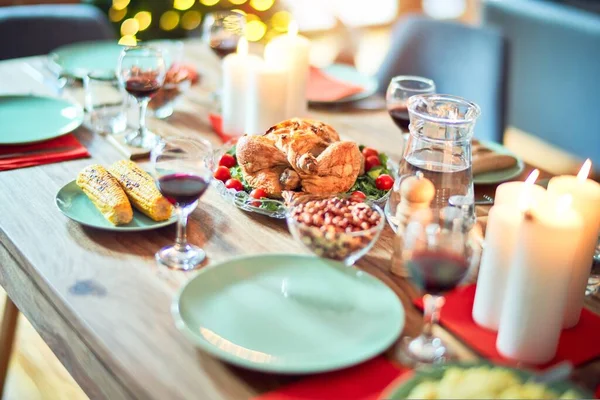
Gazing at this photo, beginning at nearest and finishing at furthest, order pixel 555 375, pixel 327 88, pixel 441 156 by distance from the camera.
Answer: pixel 555 375 → pixel 441 156 → pixel 327 88

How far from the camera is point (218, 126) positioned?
1817 millimetres

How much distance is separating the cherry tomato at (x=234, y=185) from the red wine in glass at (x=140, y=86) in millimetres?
342

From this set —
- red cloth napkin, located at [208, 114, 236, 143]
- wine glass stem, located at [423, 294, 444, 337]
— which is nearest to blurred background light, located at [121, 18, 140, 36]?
red cloth napkin, located at [208, 114, 236, 143]

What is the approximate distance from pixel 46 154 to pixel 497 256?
38.8 inches

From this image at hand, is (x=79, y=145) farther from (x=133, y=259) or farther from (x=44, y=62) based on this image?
(x=44, y=62)

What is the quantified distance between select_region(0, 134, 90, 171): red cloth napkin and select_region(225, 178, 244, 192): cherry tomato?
384 millimetres

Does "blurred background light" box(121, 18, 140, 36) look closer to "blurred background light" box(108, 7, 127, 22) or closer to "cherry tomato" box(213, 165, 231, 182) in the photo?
"blurred background light" box(108, 7, 127, 22)

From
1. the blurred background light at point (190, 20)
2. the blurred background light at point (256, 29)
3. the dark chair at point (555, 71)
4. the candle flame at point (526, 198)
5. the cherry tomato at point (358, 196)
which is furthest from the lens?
the blurred background light at point (256, 29)

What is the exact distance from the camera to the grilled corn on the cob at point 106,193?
1292 mm

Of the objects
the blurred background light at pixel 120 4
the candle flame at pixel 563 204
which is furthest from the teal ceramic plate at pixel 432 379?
the blurred background light at pixel 120 4

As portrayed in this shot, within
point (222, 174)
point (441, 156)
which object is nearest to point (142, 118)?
point (222, 174)

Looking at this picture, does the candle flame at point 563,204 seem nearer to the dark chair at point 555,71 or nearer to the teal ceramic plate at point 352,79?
the teal ceramic plate at point 352,79

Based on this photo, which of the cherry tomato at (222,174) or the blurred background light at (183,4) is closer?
the cherry tomato at (222,174)

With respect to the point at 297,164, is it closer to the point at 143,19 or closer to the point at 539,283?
the point at 539,283
